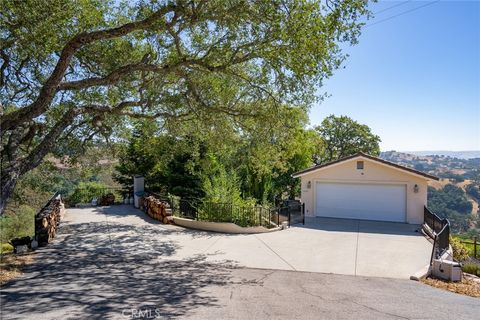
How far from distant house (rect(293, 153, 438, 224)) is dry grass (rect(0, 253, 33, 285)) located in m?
11.5

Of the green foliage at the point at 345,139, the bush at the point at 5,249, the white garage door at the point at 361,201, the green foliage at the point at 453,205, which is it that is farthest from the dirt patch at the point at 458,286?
the green foliage at the point at 453,205

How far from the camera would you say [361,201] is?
15.2 metres

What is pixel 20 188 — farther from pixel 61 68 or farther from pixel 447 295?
pixel 447 295

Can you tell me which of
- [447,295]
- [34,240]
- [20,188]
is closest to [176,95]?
[34,240]

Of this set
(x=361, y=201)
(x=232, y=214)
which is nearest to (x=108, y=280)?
(x=232, y=214)

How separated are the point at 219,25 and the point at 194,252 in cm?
605

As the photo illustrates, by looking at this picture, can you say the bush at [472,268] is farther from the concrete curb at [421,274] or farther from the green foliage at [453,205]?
the green foliage at [453,205]

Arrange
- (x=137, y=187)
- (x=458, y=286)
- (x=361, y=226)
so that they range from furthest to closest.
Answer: (x=137, y=187), (x=361, y=226), (x=458, y=286)

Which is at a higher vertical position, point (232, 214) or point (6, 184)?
point (6, 184)

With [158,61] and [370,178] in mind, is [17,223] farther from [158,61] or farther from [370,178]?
[370,178]

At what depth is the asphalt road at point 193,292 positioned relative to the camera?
206 inches

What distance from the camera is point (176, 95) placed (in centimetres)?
1101

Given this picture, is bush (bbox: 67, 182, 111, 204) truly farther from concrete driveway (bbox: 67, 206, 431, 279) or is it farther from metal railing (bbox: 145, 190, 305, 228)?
metal railing (bbox: 145, 190, 305, 228)

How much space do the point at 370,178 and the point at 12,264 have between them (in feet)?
44.2
